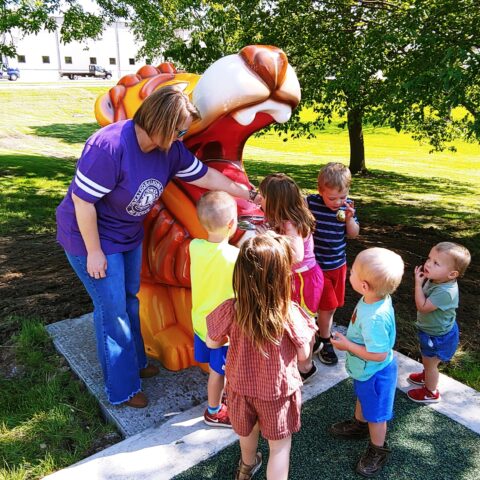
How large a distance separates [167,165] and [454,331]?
6.06 ft

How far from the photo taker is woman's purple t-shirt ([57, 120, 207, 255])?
89.9 inches

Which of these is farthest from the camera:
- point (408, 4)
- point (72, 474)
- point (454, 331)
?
point (408, 4)

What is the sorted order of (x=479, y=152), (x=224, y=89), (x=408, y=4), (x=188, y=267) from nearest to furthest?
(x=224, y=89)
(x=188, y=267)
(x=408, y=4)
(x=479, y=152)

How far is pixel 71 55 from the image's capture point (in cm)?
5275

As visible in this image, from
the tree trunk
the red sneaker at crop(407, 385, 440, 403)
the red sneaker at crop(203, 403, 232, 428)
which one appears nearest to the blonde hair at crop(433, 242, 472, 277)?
the red sneaker at crop(407, 385, 440, 403)

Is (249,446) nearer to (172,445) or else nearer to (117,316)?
(172,445)

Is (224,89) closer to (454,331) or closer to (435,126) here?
(454,331)

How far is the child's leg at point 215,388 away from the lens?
2.57 meters

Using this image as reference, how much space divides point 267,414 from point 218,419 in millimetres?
731

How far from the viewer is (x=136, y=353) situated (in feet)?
9.71

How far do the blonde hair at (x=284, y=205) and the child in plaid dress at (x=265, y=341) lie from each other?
0.58m

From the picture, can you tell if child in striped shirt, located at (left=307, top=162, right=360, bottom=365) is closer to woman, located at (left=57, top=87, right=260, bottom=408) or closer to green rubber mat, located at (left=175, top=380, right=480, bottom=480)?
woman, located at (left=57, top=87, right=260, bottom=408)

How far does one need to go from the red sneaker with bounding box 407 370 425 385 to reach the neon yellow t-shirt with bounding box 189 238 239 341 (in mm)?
1488

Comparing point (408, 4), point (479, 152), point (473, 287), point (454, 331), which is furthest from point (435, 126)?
point (479, 152)
